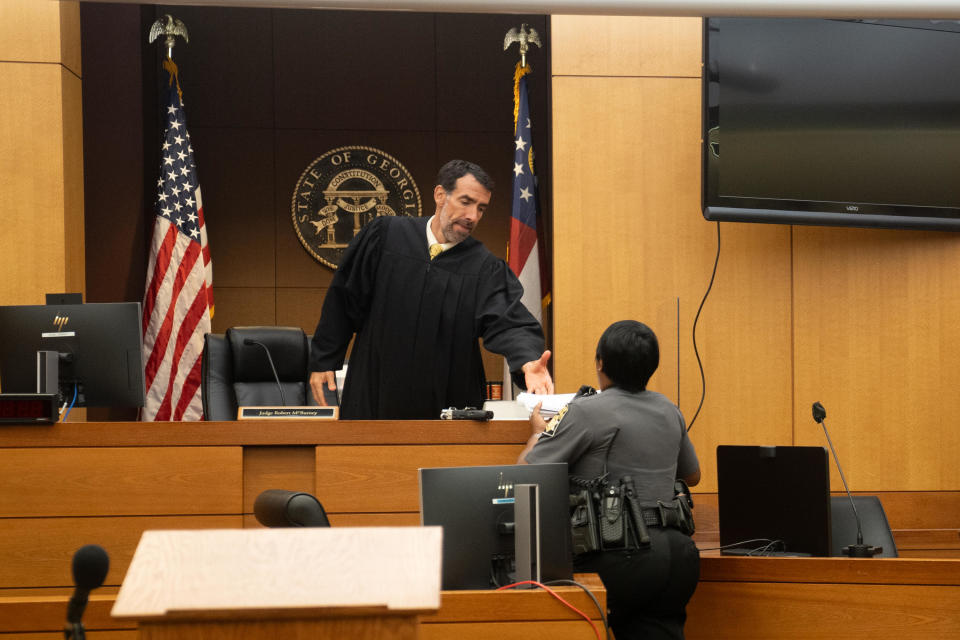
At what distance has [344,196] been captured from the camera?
6871mm

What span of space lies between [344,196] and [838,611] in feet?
15.1

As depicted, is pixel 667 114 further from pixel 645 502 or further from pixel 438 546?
pixel 438 546

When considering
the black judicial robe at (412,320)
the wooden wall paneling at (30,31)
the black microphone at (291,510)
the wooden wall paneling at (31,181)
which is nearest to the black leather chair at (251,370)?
the wooden wall paneling at (31,181)

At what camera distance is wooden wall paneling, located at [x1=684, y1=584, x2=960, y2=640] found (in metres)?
3.00

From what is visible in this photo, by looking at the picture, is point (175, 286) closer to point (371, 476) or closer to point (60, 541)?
point (60, 541)

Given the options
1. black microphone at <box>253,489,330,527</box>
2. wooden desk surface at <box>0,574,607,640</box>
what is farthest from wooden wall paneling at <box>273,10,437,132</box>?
black microphone at <box>253,489,330,527</box>

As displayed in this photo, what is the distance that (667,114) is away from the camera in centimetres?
466

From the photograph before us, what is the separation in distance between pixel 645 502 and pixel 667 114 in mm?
2351

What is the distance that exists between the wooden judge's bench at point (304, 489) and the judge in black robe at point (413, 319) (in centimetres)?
67

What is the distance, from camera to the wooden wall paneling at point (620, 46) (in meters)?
4.62

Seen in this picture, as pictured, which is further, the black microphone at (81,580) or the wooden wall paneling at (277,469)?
the wooden wall paneling at (277,469)

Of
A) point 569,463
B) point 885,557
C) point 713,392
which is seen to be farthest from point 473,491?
point 713,392

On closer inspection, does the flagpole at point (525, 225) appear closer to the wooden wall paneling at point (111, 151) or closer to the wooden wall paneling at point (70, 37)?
the wooden wall paneling at point (70, 37)

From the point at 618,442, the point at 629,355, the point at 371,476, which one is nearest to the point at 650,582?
the point at 618,442
